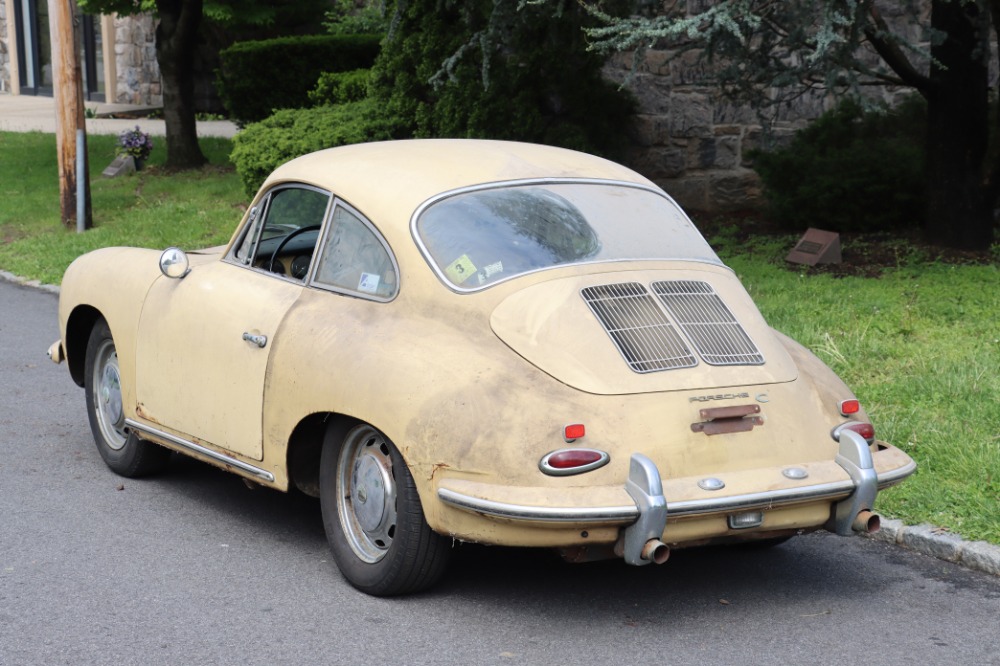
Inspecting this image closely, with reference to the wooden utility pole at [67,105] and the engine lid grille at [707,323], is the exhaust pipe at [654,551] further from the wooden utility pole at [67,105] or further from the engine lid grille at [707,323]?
the wooden utility pole at [67,105]

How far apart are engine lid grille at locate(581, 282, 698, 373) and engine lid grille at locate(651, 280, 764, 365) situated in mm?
68

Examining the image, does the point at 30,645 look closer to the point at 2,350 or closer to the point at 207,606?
the point at 207,606

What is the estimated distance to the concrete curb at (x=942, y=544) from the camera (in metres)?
5.19

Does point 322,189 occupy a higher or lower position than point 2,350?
higher

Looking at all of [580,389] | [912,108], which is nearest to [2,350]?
[580,389]

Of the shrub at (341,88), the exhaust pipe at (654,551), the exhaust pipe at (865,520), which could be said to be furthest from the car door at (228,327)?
the shrub at (341,88)

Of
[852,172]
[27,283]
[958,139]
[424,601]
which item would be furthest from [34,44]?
[424,601]

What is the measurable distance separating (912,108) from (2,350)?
28.0 feet

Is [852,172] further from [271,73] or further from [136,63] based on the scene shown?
[136,63]

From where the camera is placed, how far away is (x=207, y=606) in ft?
15.5

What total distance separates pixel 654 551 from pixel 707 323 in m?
1.06

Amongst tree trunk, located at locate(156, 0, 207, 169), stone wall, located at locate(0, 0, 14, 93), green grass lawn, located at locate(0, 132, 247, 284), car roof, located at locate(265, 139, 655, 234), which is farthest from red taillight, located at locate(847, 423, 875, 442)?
stone wall, located at locate(0, 0, 14, 93)

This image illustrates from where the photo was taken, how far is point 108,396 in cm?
651

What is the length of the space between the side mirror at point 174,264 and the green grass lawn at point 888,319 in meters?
3.37
